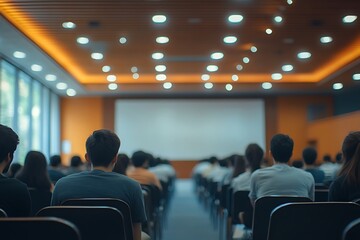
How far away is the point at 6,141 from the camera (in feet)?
8.86

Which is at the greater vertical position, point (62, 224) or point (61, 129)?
point (61, 129)

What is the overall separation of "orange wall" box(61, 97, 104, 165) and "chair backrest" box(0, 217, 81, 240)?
53.3 ft

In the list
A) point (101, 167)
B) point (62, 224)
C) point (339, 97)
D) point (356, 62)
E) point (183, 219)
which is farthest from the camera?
point (339, 97)

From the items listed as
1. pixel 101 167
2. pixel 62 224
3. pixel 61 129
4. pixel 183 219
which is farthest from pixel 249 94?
pixel 62 224

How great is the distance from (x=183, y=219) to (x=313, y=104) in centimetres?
1063

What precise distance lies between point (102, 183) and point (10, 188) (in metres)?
0.48

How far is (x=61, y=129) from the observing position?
17.8m

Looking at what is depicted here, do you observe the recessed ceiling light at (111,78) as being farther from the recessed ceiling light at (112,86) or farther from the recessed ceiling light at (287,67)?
the recessed ceiling light at (287,67)

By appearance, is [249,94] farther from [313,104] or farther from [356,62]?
[356,62]

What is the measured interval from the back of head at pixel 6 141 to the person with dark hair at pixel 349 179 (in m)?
1.97

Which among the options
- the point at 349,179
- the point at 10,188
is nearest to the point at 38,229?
the point at 10,188

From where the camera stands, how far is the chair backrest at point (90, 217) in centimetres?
225

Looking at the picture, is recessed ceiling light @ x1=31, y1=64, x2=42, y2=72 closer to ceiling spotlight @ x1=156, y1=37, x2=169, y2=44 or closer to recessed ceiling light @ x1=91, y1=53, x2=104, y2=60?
recessed ceiling light @ x1=91, y1=53, x2=104, y2=60

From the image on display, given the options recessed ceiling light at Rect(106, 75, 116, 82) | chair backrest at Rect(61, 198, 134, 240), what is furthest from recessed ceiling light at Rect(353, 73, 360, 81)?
chair backrest at Rect(61, 198, 134, 240)
